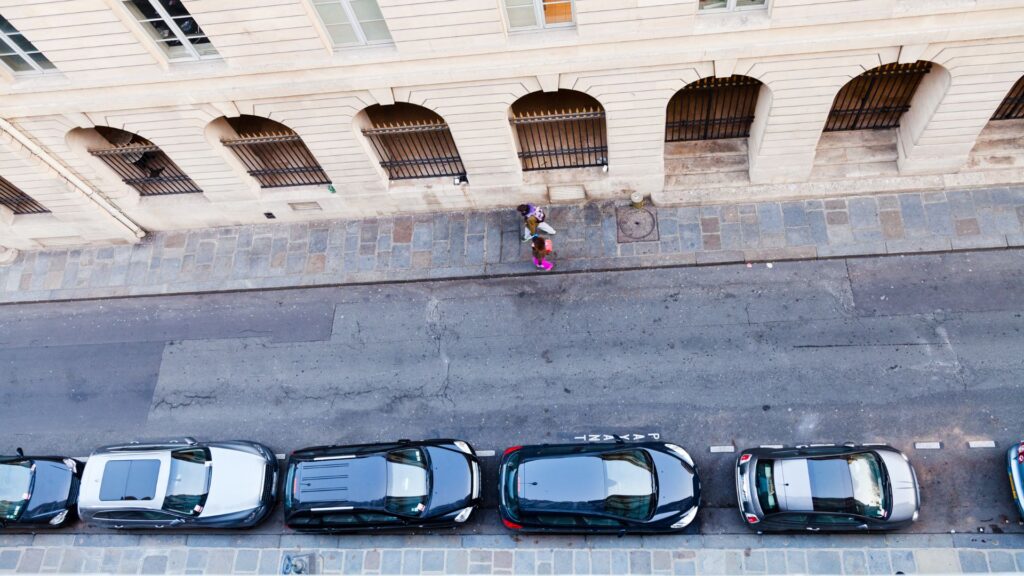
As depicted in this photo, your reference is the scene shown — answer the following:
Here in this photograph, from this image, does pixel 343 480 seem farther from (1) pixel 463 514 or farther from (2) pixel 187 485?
(2) pixel 187 485

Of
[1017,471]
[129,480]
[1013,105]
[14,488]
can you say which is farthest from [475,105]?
[14,488]

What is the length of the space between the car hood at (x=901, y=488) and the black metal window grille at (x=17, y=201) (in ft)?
67.8

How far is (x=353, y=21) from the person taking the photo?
1368 centimetres

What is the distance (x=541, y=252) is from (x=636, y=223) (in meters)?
2.61

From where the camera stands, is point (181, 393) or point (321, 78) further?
point (181, 393)

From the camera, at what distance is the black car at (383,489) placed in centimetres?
1471

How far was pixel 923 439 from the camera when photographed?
49.4ft

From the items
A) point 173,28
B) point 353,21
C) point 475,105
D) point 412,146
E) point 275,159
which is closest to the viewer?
point 353,21

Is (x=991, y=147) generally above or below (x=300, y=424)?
above

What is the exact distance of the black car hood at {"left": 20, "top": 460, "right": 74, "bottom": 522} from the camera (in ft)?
53.1

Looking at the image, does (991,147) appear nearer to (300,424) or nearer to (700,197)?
(700,197)

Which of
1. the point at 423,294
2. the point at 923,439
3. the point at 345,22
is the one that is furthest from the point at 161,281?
the point at 923,439

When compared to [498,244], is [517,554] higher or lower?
lower

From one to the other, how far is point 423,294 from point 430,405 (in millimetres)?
2845
